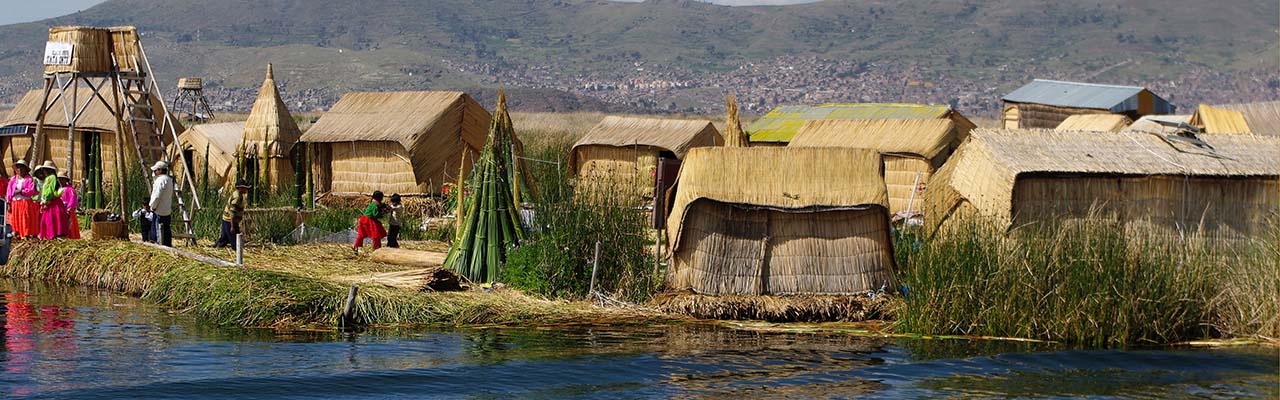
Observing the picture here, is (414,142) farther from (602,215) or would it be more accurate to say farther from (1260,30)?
(1260,30)

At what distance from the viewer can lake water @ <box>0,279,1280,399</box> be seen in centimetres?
1123

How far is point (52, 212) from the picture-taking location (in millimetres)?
17047

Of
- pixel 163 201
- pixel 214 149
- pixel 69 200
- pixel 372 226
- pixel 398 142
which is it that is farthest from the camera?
pixel 214 149

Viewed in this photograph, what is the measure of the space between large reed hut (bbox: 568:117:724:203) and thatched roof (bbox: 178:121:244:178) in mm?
5585

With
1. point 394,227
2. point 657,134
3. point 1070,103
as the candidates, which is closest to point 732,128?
point 394,227

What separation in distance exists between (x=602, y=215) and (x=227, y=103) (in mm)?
96413

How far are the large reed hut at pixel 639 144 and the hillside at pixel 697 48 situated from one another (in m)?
73.9

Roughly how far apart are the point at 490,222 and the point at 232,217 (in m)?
3.74

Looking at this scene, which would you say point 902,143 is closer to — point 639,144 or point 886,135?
point 886,135

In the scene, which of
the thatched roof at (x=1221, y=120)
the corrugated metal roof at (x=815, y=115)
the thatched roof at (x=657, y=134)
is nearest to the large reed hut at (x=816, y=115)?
the corrugated metal roof at (x=815, y=115)

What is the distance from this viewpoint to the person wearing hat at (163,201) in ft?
55.4

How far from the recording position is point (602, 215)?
1423 centimetres

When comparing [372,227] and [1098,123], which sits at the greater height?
[1098,123]

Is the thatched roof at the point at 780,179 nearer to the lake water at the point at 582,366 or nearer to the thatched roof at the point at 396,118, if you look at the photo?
the lake water at the point at 582,366
